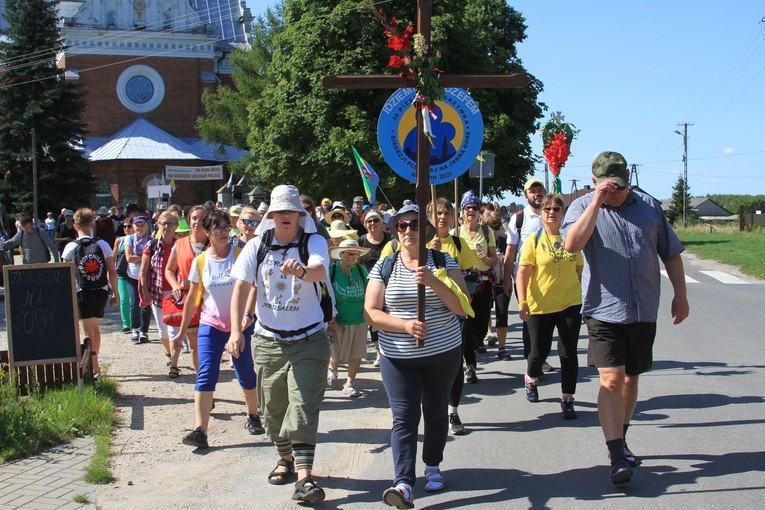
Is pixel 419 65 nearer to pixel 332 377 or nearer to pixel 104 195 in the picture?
pixel 332 377

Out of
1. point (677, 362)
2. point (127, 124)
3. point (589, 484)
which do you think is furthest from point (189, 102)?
point (589, 484)

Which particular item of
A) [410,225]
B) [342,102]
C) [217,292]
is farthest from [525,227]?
[342,102]

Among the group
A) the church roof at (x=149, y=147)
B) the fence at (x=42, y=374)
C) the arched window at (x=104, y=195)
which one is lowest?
the fence at (x=42, y=374)

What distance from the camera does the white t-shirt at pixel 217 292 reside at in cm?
693

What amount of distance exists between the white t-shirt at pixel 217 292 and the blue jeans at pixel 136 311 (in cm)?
562

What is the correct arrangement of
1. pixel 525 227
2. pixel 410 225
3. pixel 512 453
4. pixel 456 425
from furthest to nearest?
pixel 525 227 → pixel 456 425 → pixel 512 453 → pixel 410 225

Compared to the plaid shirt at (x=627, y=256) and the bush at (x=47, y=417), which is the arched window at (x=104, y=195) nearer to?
the bush at (x=47, y=417)

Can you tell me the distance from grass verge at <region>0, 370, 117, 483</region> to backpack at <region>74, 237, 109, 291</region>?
1.54 meters

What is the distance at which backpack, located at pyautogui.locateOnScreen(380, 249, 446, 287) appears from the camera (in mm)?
5668

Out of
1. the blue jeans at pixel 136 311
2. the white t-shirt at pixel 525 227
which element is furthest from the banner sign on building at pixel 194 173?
the white t-shirt at pixel 525 227

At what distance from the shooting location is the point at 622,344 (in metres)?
5.70

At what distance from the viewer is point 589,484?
5695 mm

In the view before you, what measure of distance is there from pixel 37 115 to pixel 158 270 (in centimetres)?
3406

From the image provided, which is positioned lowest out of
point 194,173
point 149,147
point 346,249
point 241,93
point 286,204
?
point 346,249
